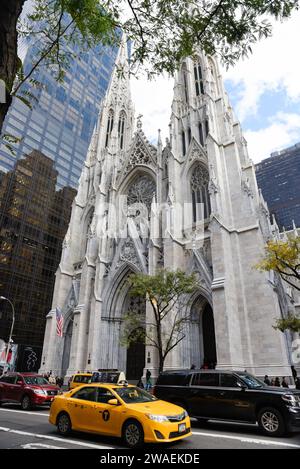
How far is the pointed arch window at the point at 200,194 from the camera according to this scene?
85.8 ft

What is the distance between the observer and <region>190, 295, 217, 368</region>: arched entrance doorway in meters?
21.6

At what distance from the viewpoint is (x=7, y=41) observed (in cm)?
353

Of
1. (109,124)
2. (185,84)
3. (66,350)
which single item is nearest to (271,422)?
(66,350)

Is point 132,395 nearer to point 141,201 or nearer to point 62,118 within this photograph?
point 141,201

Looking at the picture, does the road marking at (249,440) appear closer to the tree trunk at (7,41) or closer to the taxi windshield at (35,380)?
the tree trunk at (7,41)

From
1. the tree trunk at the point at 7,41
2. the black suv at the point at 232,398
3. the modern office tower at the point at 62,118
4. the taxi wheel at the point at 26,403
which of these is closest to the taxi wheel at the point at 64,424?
the black suv at the point at 232,398

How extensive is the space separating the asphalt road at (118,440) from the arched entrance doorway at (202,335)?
12618 millimetres

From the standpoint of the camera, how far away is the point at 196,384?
990 cm

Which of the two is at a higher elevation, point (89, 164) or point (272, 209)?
point (272, 209)

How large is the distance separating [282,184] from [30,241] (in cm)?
7775
